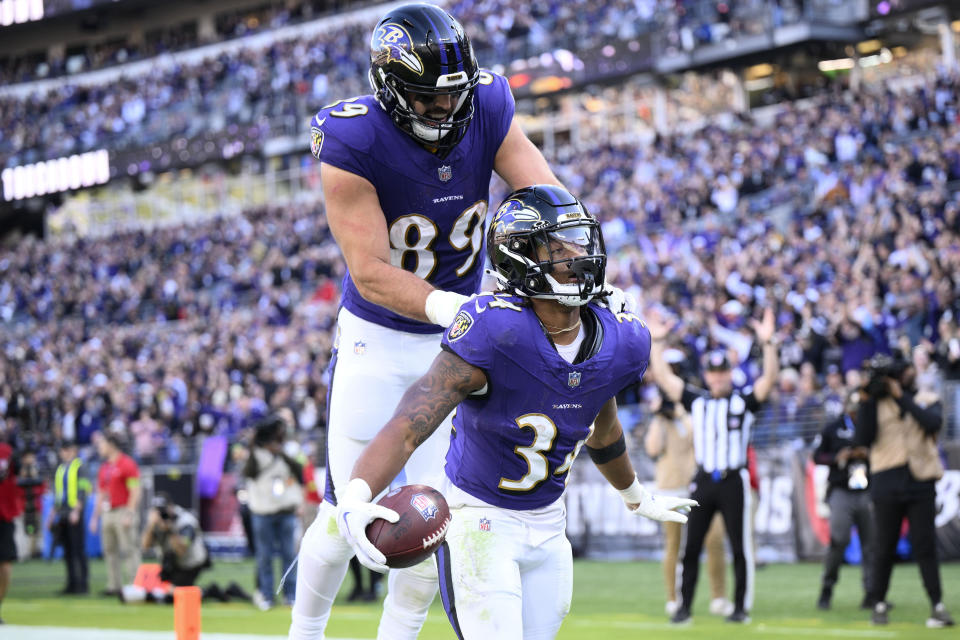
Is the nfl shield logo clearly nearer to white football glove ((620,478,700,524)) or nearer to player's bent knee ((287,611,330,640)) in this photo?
white football glove ((620,478,700,524))

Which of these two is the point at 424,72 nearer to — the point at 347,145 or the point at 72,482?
the point at 347,145

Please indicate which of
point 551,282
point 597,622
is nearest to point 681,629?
point 597,622

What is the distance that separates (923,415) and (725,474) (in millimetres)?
1563

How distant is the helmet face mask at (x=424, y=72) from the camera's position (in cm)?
431

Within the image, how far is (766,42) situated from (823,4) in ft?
4.74

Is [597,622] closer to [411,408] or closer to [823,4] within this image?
[411,408]

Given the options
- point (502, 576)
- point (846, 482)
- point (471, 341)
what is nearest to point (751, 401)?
point (846, 482)

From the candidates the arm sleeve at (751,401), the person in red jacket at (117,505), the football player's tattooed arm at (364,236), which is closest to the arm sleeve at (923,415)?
the arm sleeve at (751,401)

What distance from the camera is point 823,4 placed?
27672 millimetres

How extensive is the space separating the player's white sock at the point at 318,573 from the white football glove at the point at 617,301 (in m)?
1.25

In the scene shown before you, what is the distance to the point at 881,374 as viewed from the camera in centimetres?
926

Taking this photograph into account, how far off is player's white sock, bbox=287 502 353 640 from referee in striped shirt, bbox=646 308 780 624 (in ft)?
17.9

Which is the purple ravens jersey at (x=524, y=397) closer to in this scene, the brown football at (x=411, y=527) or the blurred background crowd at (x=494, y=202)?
the brown football at (x=411, y=527)

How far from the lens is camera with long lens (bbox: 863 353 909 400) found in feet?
30.4
